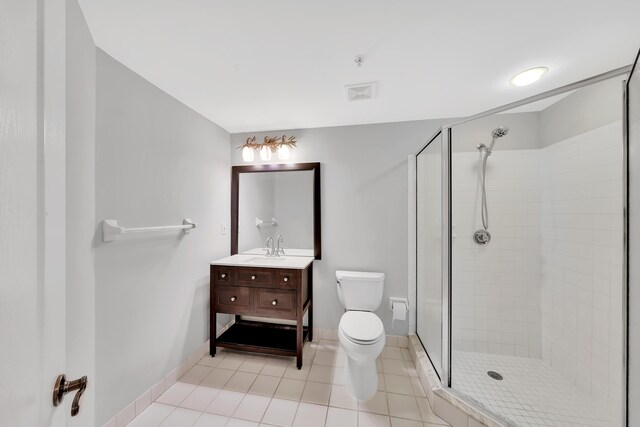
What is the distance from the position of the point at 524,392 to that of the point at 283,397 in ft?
5.13

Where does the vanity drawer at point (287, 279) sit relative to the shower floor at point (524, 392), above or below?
above

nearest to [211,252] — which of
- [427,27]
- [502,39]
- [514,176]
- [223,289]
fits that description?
[223,289]

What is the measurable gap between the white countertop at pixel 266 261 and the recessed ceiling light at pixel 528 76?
1992 millimetres

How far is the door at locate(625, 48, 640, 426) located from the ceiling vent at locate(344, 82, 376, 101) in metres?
1.17

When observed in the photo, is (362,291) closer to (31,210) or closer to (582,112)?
(582,112)

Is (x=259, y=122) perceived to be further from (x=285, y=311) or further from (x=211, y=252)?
(x=285, y=311)

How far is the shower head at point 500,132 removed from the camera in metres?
1.84

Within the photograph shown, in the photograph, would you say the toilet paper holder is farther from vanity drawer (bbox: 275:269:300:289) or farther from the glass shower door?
vanity drawer (bbox: 275:269:300:289)

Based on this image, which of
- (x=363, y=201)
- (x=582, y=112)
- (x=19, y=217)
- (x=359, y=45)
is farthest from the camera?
(x=363, y=201)

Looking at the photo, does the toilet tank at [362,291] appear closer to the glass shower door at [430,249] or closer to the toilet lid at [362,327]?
Answer: the toilet lid at [362,327]

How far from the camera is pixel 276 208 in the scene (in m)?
2.47

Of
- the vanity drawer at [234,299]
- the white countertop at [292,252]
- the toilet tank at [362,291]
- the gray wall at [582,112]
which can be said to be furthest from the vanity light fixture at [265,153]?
the gray wall at [582,112]

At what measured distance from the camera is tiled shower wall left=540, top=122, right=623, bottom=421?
1302 millimetres

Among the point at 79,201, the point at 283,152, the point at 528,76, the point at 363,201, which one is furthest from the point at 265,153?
the point at 528,76
